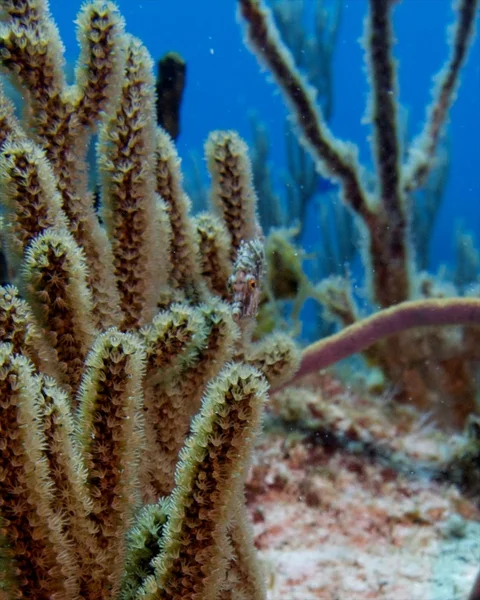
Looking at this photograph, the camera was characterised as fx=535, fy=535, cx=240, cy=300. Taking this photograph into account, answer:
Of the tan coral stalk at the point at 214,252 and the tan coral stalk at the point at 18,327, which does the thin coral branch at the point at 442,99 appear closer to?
the tan coral stalk at the point at 214,252

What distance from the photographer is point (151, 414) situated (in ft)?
6.34

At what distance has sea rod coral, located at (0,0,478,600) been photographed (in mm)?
1345

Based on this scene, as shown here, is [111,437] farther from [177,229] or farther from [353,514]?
[353,514]

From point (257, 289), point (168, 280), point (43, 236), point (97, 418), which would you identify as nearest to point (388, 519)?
point (257, 289)

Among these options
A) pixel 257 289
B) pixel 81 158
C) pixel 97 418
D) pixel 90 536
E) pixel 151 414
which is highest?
pixel 81 158

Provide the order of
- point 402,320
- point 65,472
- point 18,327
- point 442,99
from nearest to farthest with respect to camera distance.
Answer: point 65,472 → point 18,327 → point 402,320 → point 442,99

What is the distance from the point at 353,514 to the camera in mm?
2953

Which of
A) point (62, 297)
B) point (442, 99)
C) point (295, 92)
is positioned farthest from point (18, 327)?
point (442, 99)

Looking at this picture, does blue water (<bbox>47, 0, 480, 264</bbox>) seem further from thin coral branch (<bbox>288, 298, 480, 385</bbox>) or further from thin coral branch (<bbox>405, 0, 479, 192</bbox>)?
thin coral branch (<bbox>288, 298, 480, 385</bbox>)

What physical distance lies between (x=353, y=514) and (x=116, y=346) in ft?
6.98

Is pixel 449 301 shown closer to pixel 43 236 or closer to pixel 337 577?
pixel 337 577

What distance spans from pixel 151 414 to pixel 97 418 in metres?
0.54

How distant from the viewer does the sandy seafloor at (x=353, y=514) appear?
2.51 m

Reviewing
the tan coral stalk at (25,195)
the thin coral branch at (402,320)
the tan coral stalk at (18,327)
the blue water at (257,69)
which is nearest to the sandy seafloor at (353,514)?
the thin coral branch at (402,320)
